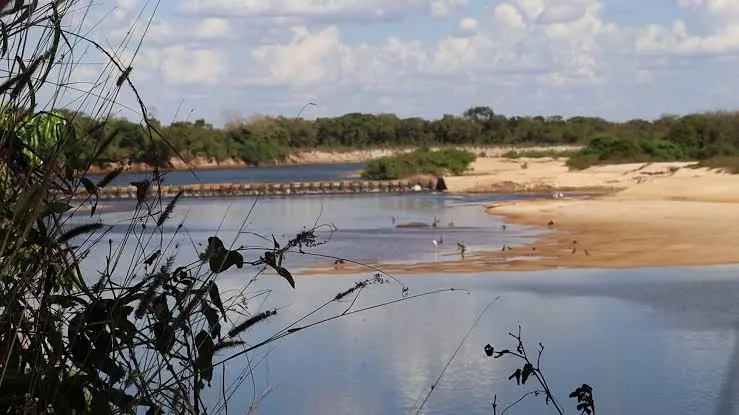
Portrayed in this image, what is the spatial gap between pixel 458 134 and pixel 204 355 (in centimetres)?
11130

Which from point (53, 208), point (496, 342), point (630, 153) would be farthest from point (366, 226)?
point (630, 153)

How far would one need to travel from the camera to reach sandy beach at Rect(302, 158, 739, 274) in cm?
2142

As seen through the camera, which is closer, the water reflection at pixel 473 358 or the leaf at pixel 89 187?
the leaf at pixel 89 187

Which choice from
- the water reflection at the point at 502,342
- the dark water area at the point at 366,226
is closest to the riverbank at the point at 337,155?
the dark water area at the point at 366,226

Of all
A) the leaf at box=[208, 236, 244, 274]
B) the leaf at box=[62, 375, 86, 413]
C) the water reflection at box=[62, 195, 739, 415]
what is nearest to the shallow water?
the water reflection at box=[62, 195, 739, 415]

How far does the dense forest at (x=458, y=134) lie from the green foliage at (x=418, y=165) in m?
3.40

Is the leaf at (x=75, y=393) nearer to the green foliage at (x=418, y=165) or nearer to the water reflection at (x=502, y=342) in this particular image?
the water reflection at (x=502, y=342)

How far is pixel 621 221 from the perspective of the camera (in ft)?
99.4

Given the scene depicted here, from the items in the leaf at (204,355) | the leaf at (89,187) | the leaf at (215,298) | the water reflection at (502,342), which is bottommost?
the water reflection at (502,342)

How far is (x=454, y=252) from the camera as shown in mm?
23406

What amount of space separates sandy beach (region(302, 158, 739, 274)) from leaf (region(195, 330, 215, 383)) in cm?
1696

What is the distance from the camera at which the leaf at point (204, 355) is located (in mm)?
2061

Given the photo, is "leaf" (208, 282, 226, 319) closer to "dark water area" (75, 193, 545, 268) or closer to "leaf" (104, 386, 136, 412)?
"leaf" (104, 386, 136, 412)

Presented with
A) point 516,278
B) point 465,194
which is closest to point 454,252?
point 516,278
